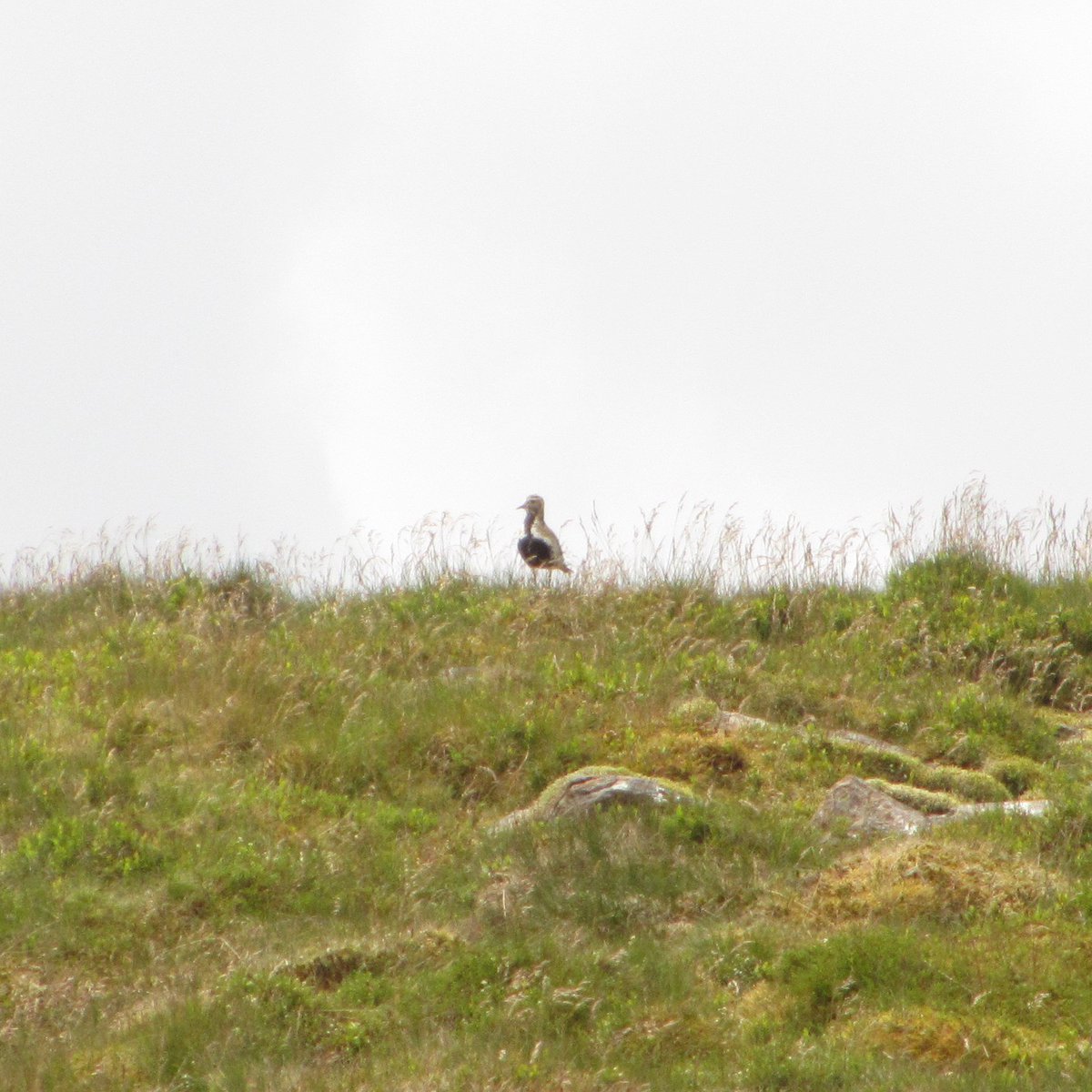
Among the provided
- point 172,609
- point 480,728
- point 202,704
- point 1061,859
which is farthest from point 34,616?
point 1061,859

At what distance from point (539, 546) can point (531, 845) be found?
235 inches

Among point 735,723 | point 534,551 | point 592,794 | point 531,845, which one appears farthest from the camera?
point 534,551

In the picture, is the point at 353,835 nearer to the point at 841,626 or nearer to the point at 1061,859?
the point at 1061,859

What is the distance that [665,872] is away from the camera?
292 inches

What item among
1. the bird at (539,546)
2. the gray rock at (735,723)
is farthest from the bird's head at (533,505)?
the gray rock at (735,723)

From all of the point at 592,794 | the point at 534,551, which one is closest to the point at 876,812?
the point at 592,794

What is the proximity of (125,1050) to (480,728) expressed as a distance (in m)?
3.79

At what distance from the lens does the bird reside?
13.4 meters

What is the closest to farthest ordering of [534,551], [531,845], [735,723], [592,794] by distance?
[531,845], [592,794], [735,723], [534,551]

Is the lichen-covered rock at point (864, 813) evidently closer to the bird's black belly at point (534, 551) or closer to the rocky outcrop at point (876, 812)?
the rocky outcrop at point (876, 812)

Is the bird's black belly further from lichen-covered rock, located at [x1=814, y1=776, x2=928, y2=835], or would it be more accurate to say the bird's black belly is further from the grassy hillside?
lichen-covered rock, located at [x1=814, y1=776, x2=928, y2=835]

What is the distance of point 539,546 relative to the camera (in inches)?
534

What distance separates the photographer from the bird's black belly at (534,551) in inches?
527

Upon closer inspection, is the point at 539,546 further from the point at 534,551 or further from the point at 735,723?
the point at 735,723
